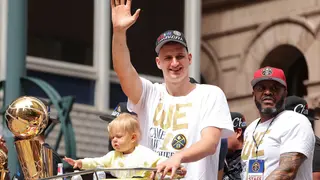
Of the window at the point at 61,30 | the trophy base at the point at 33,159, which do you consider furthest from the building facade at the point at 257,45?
the trophy base at the point at 33,159

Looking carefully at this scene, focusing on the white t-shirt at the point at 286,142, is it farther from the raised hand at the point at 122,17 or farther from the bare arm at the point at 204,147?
the raised hand at the point at 122,17

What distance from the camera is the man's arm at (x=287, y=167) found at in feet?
25.6

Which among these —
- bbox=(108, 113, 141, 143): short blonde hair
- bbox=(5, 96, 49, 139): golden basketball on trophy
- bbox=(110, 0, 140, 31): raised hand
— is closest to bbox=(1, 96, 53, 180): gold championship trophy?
bbox=(5, 96, 49, 139): golden basketball on trophy

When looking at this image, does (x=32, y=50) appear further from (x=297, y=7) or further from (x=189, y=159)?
(x=189, y=159)

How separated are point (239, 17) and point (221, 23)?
39 centimetres

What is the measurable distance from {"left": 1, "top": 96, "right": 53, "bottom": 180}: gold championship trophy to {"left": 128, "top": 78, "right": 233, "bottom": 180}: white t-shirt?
679mm

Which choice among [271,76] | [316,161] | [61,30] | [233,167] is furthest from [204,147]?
[61,30]

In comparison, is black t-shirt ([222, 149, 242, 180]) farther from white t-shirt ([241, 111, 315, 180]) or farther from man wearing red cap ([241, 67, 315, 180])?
white t-shirt ([241, 111, 315, 180])

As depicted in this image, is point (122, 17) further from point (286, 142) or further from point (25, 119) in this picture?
point (286, 142)

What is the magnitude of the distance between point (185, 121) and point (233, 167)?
186 centimetres

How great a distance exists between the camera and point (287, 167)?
7.82m

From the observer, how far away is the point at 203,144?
7355 millimetres

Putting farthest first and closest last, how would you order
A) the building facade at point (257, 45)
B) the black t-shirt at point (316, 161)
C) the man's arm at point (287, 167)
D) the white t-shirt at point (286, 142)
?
the building facade at point (257, 45), the black t-shirt at point (316, 161), the white t-shirt at point (286, 142), the man's arm at point (287, 167)

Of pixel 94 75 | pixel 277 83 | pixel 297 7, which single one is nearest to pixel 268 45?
pixel 297 7
